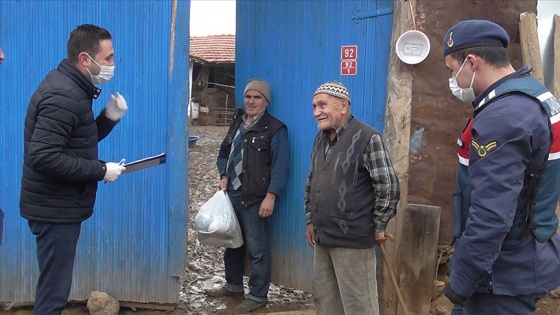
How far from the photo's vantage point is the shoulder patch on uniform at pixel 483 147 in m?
2.09

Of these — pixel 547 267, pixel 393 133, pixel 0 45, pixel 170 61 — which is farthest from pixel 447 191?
pixel 0 45

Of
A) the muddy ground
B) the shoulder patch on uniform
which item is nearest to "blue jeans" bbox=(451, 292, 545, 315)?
the shoulder patch on uniform

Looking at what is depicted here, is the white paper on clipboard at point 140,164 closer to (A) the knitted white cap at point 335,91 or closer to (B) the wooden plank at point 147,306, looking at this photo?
(A) the knitted white cap at point 335,91

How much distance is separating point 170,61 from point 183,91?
0.24 meters

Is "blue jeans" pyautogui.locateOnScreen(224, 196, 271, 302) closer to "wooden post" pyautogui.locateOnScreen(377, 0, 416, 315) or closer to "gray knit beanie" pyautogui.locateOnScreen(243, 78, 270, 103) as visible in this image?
"gray knit beanie" pyautogui.locateOnScreen(243, 78, 270, 103)

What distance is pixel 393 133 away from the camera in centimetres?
413

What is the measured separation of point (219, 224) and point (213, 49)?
21.1 metres

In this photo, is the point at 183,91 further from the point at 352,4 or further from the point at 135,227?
the point at 352,4

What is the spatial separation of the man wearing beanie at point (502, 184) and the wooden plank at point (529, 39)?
202 centimetres

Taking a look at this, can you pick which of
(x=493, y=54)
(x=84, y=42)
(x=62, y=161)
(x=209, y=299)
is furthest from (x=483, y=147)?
(x=209, y=299)

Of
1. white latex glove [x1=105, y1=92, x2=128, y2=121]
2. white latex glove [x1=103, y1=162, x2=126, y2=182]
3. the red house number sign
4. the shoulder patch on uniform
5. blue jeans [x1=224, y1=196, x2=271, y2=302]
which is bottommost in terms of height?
blue jeans [x1=224, y1=196, x2=271, y2=302]

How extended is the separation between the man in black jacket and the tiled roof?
20.1 metres

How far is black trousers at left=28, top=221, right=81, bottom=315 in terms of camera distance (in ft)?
10.0

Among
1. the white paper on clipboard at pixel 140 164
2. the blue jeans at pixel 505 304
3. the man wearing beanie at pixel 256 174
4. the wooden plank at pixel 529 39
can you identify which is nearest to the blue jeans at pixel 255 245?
the man wearing beanie at pixel 256 174
